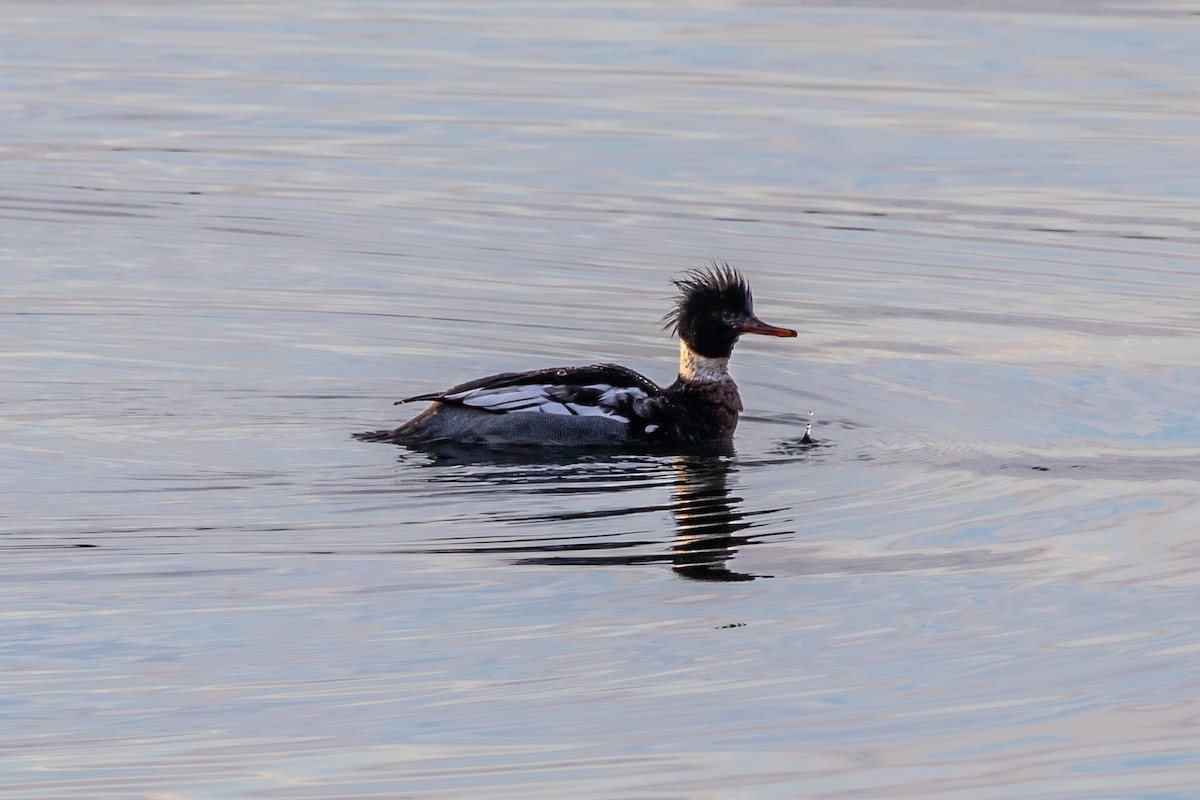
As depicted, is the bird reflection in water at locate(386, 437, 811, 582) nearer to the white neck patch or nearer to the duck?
the duck

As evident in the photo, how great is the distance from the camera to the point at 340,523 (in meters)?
10.1

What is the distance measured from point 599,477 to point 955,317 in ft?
17.2

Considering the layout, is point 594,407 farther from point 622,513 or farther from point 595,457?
point 622,513

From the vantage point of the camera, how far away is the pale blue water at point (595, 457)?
7.54 meters

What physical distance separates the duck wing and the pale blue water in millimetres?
448

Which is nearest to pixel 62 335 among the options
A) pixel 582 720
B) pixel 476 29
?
pixel 582 720

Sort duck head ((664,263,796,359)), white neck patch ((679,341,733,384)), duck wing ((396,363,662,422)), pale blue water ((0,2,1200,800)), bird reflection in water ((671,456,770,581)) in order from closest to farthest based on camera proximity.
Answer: pale blue water ((0,2,1200,800)) → bird reflection in water ((671,456,770,581)) → duck wing ((396,363,662,422)) → white neck patch ((679,341,733,384)) → duck head ((664,263,796,359))

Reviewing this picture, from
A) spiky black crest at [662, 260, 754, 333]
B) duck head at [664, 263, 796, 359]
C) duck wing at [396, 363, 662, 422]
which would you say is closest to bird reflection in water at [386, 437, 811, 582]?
duck wing at [396, 363, 662, 422]

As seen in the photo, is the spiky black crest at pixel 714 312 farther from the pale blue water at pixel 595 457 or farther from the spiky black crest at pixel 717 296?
the pale blue water at pixel 595 457

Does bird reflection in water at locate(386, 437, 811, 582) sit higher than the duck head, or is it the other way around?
the duck head

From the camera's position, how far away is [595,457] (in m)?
12.0

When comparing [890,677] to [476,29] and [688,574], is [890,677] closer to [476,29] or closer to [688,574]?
[688,574]

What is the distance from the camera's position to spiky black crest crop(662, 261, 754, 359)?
1301 cm

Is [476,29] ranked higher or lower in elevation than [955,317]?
higher
